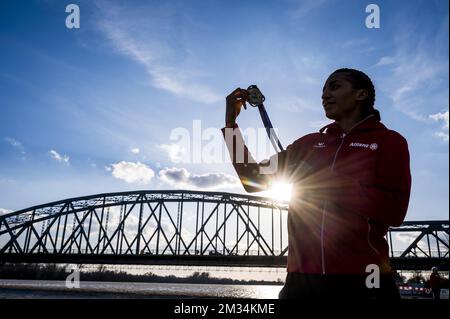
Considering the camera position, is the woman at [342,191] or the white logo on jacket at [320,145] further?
the white logo on jacket at [320,145]

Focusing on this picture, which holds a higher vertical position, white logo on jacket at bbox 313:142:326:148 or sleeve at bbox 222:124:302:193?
white logo on jacket at bbox 313:142:326:148

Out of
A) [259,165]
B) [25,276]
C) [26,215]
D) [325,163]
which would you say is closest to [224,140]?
[259,165]

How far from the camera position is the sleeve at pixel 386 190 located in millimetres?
1827

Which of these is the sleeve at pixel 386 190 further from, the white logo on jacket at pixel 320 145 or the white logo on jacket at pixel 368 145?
the white logo on jacket at pixel 320 145

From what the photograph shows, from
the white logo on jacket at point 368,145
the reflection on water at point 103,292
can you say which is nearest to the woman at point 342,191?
the white logo on jacket at point 368,145

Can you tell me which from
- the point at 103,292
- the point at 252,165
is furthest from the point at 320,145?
the point at 103,292

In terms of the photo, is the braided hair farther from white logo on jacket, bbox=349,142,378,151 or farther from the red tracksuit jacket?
white logo on jacket, bbox=349,142,378,151

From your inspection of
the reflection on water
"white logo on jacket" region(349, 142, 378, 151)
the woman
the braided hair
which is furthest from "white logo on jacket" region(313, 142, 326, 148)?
the reflection on water

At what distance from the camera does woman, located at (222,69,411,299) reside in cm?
190

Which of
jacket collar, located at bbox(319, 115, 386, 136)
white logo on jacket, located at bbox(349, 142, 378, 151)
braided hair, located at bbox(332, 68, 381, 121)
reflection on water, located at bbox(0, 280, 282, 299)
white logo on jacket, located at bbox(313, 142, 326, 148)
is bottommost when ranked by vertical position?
reflection on water, located at bbox(0, 280, 282, 299)

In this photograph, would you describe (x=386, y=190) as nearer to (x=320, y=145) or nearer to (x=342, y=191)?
(x=342, y=191)

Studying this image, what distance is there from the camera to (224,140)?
2.43 metres

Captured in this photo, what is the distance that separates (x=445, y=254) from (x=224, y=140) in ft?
217

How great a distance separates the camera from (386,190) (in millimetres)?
1839
